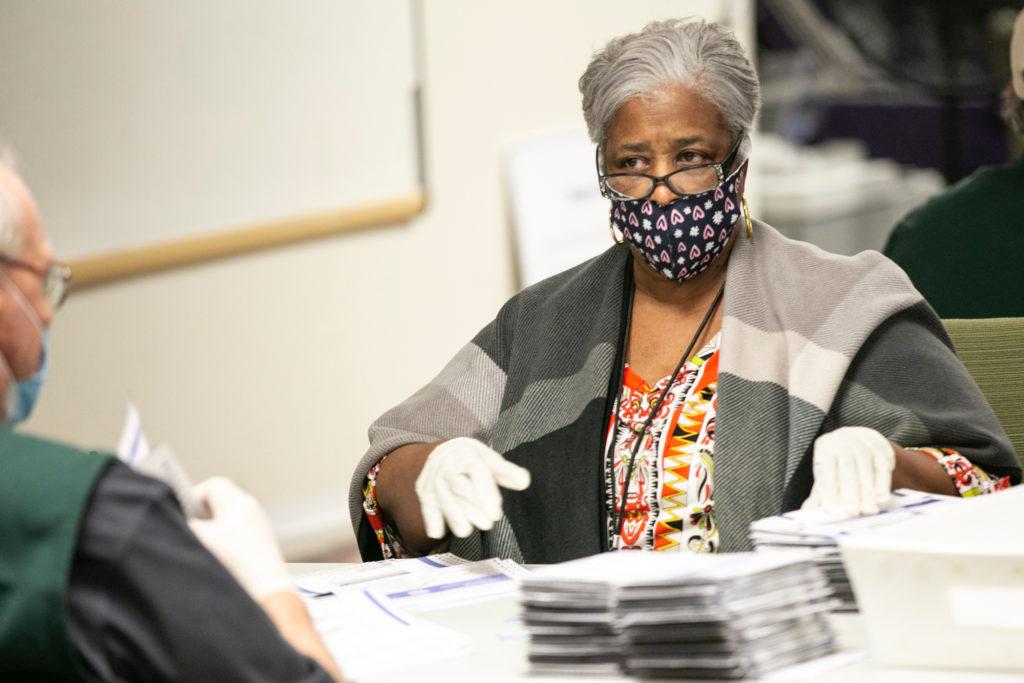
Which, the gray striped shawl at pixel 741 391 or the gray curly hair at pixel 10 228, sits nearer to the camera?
the gray curly hair at pixel 10 228

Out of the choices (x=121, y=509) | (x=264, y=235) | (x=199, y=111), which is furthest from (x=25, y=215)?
(x=264, y=235)

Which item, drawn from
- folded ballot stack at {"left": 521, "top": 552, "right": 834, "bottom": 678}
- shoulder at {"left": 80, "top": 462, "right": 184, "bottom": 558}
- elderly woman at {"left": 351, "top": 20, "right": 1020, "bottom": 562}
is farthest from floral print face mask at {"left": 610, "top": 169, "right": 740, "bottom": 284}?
shoulder at {"left": 80, "top": 462, "right": 184, "bottom": 558}

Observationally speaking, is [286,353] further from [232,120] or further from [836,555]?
[836,555]

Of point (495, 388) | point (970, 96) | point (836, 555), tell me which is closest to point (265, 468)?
point (495, 388)

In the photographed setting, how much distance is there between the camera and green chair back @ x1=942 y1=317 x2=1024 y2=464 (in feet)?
8.28

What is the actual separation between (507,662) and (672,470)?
610mm

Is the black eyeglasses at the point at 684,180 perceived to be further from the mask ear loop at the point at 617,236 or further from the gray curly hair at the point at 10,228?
the gray curly hair at the point at 10,228

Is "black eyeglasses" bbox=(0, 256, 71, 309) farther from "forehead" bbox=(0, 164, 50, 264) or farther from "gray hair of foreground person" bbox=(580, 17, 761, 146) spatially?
"gray hair of foreground person" bbox=(580, 17, 761, 146)

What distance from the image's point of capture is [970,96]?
6762mm

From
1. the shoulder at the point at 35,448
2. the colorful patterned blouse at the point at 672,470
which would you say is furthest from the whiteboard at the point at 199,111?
the shoulder at the point at 35,448

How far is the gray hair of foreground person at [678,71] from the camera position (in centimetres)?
230

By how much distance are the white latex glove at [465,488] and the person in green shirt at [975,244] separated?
1.33m

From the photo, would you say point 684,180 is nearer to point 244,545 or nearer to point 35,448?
point 244,545

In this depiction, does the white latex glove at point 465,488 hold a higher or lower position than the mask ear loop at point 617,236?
lower
